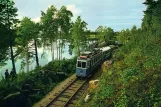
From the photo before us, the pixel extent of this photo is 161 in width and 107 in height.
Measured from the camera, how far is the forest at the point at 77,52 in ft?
55.0

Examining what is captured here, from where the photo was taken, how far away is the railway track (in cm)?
2380

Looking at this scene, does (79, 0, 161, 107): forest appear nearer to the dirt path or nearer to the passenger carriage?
the dirt path

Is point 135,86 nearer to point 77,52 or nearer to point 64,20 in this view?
point 77,52

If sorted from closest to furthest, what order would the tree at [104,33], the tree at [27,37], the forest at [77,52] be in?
1. the forest at [77,52]
2. the tree at [27,37]
3. the tree at [104,33]

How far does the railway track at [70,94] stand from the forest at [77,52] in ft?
6.44

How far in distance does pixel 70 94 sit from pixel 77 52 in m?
26.9

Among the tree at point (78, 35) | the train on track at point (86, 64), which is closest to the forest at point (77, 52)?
the tree at point (78, 35)

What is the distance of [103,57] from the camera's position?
4078cm

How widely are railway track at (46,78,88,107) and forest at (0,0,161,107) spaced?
196cm

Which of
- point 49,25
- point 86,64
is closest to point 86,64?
point 86,64

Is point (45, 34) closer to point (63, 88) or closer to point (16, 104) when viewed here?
point (63, 88)

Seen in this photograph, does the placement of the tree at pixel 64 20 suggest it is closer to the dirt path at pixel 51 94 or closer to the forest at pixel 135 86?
the dirt path at pixel 51 94

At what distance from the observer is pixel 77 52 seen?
2106 inches

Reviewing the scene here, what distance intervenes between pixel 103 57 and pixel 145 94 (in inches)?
992
